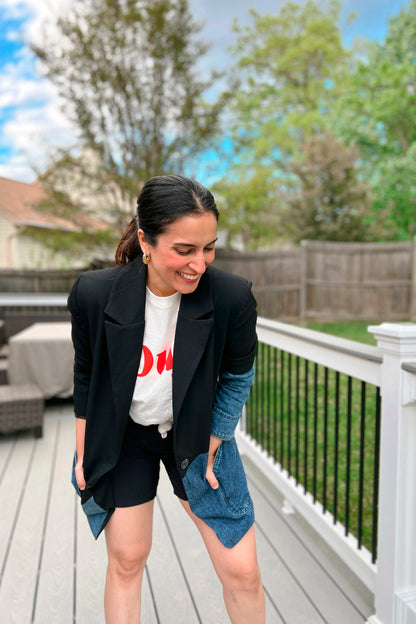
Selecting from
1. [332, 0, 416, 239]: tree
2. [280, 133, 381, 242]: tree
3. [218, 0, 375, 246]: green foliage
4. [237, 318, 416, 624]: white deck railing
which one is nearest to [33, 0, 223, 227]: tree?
[280, 133, 381, 242]: tree

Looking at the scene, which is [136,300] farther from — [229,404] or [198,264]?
[229,404]

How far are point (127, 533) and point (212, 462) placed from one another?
29 cm

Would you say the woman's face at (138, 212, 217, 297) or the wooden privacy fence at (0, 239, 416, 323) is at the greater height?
the woman's face at (138, 212, 217, 297)

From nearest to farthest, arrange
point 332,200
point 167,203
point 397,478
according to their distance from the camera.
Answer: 1. point 167,203
2. point 397,478
3. point 332,200

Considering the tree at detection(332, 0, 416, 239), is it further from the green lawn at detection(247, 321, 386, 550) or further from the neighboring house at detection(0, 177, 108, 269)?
the green lawn at detection(247, 321, 386, 550)

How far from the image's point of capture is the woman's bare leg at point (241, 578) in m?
1.28

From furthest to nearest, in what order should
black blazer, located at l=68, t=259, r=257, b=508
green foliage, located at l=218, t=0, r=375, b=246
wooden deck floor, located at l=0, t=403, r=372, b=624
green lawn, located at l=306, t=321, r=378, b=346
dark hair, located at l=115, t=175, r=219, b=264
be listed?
green foliage, located at l=218, t=0, r=375, b=246 → green lawn, located at l=306, t=321, r=378, b=346 → wooden deck floor, located at l=0, t=403, r=372, b=624 → black blazer, located at l=68, t=259, r=257, b=508 → dark hair, located at l=115, t=175, r=219, b=264

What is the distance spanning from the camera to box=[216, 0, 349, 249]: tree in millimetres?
18641

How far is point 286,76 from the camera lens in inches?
774

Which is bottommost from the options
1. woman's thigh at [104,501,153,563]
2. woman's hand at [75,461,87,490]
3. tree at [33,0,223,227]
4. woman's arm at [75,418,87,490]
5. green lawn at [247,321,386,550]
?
green lawn at [247,321,386,550]

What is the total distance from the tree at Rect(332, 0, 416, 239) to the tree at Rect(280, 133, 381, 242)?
31.8 inches

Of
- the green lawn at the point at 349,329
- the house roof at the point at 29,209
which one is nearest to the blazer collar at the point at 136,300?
the green lawn at the point at 349,329

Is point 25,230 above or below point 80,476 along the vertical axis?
above

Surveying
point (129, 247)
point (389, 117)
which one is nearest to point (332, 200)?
point (389, 117)
